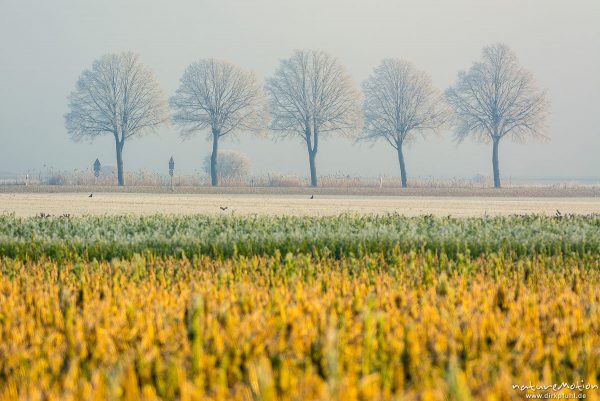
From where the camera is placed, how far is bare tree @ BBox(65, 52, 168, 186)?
A: 58062 millimetres

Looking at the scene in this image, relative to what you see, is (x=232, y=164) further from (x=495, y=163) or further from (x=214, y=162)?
(x=495, y=163)

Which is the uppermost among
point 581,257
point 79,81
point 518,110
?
point 79,81

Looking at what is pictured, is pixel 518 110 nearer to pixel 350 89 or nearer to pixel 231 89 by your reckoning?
pixel 350 89

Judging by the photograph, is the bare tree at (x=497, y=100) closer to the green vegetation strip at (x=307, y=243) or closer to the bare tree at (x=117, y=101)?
the bare tree at (x=117, y=101)

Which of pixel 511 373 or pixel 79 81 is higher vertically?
pixel 79 81

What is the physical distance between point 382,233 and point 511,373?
24.8 feet

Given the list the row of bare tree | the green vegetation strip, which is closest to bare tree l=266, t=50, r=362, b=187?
the row of bare tree

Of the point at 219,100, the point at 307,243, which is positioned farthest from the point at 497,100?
the point at 307,243

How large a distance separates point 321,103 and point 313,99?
0.71 meters

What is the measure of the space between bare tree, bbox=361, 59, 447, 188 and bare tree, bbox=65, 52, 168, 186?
15711 mm

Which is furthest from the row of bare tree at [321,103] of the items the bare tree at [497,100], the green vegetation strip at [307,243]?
the green vegetation strip at [307,243]

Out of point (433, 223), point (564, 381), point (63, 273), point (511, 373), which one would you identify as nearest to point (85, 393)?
point (511, 373)

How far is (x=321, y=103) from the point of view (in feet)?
184

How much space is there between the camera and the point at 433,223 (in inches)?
564
